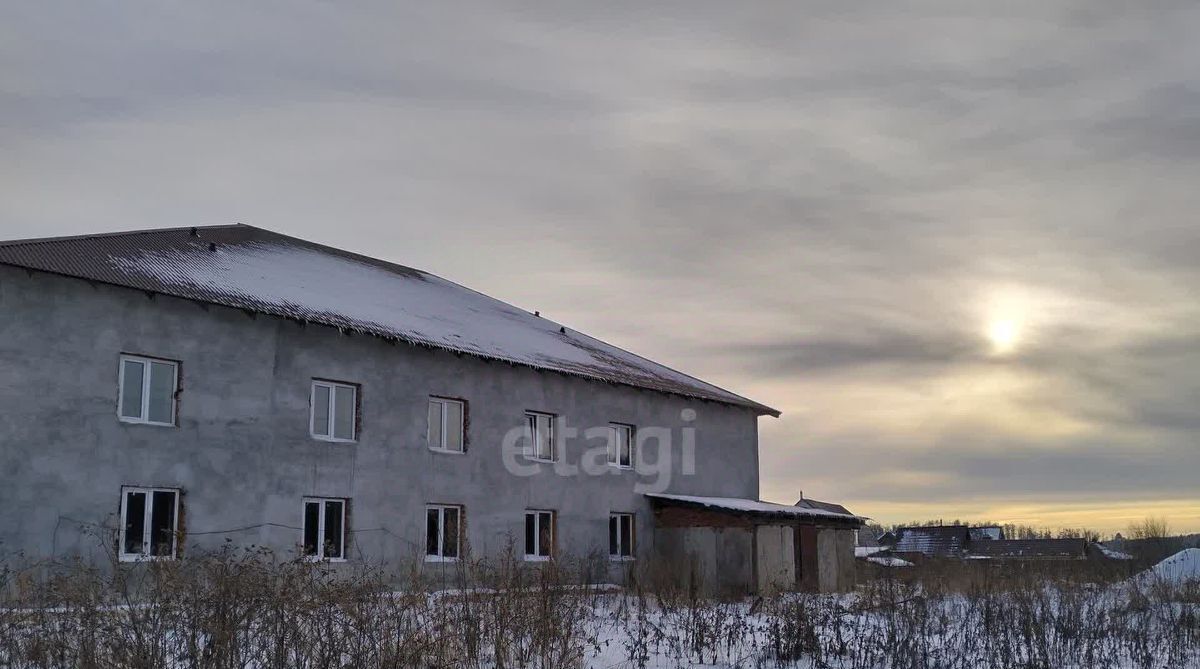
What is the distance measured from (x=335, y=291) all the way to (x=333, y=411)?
11.3 ft

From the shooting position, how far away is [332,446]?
2189cm

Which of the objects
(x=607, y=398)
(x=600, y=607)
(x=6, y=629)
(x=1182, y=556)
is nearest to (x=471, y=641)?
Answer: (x=6, y=629)

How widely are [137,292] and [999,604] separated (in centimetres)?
1457

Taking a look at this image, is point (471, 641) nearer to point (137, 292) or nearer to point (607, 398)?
point (137, 292)

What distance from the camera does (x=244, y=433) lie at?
20.4 metres

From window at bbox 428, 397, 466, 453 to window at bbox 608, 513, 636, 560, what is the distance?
18.1 ft

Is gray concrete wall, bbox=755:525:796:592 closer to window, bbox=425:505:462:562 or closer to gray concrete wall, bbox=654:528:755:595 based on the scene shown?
gray concrete wall, bbox=654:528:755:595

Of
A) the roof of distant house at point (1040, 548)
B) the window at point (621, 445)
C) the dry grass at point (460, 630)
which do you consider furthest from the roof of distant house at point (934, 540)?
the dry grass at point (460, 630)

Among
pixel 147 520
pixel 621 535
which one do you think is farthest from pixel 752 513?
pixel 147 520

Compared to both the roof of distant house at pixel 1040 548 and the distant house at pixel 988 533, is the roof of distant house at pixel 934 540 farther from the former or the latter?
the roof of distant house at pixel 1040 548

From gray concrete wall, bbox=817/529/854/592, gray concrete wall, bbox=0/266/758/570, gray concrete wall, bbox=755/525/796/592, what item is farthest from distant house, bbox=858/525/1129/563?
gray concrete wall, bbox=0/266/758/570

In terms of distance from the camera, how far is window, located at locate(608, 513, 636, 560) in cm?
2861

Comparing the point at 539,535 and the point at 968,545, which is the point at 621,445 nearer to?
the point at 539,535

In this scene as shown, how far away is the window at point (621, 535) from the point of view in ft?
93.9
